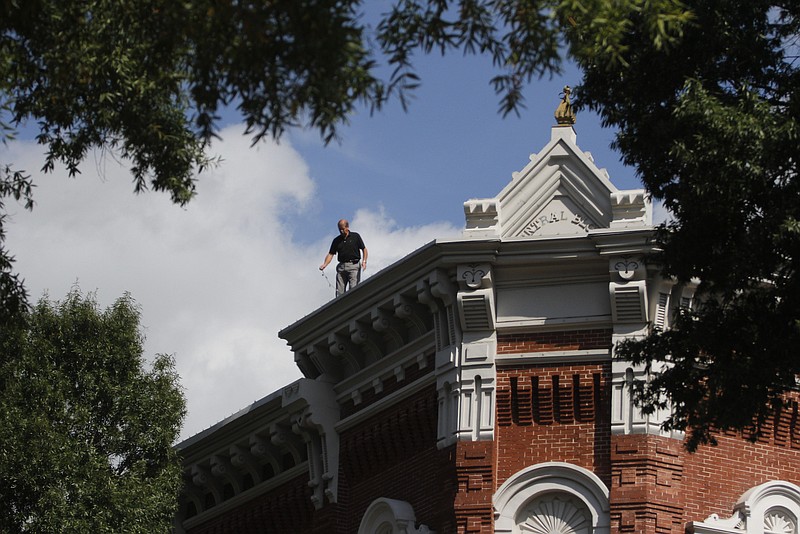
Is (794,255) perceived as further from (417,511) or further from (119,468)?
(119,468)

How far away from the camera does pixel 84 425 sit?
26656mm

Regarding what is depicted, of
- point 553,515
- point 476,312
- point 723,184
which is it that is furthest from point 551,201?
point 723,184

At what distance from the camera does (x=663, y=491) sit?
73.9ft

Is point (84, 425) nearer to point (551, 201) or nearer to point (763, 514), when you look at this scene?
point (551, 201)

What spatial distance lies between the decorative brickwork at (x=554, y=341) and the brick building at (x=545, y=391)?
0.02 meters

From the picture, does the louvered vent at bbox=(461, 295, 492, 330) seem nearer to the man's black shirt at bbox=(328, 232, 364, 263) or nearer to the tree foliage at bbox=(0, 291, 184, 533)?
the man's black shirt at bbox=(328, 232, 364, 263)

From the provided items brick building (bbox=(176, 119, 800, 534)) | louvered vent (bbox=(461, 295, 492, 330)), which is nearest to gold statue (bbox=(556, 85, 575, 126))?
brick building (bbox=(176, 119, 800, 534))

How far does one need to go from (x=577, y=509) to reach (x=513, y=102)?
970 centimetres

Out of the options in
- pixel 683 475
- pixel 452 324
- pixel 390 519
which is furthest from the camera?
pixel 390 519

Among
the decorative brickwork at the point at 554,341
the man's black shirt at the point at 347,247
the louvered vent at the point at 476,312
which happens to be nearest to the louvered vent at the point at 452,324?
the louvered vent at the point at 476,312

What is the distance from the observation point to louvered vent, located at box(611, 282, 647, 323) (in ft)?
75.0

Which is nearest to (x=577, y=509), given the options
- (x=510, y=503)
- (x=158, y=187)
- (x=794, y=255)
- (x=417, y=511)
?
(x=510, y=503)

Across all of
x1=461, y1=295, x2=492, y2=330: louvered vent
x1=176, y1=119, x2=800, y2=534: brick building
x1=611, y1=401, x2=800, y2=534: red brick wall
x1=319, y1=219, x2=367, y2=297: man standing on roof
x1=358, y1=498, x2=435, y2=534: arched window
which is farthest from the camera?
x1=319, y1=219, x2=367, y2=297: man standing on roof

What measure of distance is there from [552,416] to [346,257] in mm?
5676
